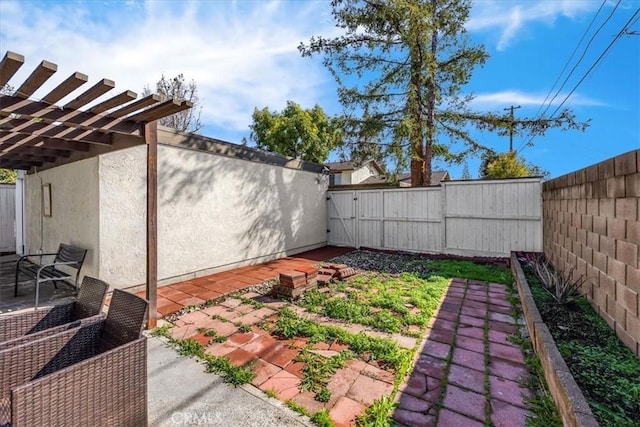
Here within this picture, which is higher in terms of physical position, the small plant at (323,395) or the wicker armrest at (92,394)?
the wicker armrest at (92,394)

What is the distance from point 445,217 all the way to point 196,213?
5.97 metres

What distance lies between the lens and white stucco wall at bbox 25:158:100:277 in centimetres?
432

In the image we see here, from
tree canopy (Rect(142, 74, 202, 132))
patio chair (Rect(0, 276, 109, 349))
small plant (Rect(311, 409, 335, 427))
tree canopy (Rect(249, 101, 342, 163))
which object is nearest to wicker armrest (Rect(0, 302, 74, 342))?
patio chair (Rect(0, 276, 109, 349))

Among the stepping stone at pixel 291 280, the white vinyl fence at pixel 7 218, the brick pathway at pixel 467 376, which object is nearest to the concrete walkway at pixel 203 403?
the brick pathway at pixel 467 376

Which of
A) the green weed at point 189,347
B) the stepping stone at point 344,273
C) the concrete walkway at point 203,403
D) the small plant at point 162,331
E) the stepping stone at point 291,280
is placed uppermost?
the stepping stone at point 291,280

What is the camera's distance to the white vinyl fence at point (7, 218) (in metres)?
8.19

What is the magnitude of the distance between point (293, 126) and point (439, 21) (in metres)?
10.8

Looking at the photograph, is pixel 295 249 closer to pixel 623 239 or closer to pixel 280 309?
pixel 280 309

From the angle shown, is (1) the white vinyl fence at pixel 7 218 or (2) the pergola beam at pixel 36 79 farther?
(1) the white vinyl fence at pixel 7 218

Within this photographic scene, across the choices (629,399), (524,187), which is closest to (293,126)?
(524,187)

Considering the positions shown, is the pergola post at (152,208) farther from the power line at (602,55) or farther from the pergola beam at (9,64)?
the power line at (602,55)

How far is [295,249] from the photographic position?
7992mm

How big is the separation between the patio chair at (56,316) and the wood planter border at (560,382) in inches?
116

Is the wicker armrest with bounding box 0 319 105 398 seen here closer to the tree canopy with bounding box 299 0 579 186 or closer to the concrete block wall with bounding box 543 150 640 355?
the concrete block wall with bounding box 543 150 640 355
